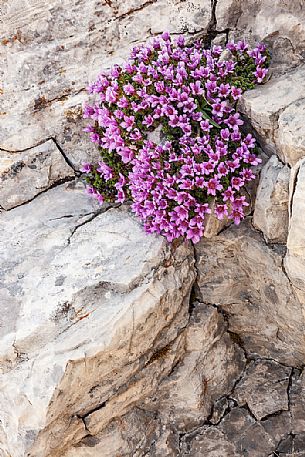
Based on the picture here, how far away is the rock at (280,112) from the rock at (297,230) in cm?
21

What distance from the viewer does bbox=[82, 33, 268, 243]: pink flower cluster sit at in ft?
14.1

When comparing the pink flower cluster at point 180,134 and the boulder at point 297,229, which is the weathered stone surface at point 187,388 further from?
the boulder at point 297,229

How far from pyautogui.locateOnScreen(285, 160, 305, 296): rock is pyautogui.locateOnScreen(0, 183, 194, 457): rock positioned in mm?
875

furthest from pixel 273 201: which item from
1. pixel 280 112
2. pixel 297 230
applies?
pixel 280 112

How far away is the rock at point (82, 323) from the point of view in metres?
3.99

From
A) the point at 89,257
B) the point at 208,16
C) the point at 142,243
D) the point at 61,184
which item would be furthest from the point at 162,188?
the point at 208,16

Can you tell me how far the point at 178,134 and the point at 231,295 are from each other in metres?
1.46

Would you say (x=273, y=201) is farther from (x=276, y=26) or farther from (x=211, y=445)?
(x=211, y=445)

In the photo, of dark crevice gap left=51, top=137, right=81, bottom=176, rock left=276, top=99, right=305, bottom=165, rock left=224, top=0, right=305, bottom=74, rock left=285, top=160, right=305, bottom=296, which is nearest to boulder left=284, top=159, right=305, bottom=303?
rock left=285, top=160, right=305, bottom=296

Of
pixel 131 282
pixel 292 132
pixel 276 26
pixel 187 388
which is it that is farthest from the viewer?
pixel 187 388

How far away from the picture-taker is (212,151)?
14.0 feet

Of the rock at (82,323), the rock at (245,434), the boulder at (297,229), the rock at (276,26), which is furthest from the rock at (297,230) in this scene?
A: the rock at (245,434)

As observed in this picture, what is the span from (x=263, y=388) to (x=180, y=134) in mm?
2292

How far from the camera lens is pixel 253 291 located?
16.3ft
